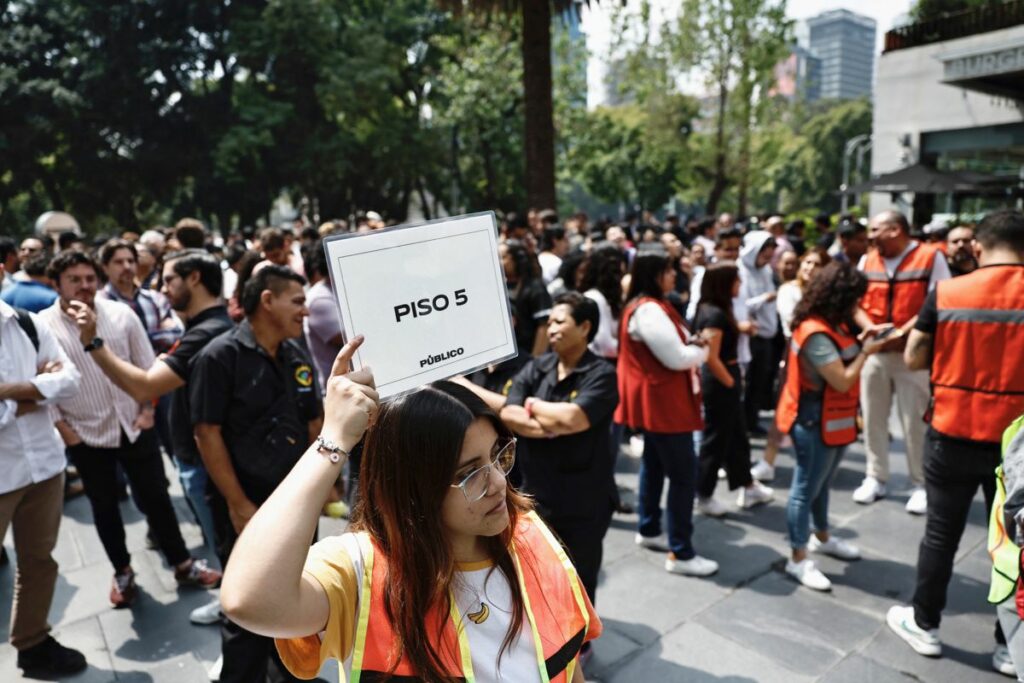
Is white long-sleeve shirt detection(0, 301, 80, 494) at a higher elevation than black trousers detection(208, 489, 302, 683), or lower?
higher

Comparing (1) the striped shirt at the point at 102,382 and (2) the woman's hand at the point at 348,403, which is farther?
(1) the striped shirt at the point at 102,382

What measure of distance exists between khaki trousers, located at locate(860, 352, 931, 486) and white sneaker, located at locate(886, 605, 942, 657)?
1816 millimetres

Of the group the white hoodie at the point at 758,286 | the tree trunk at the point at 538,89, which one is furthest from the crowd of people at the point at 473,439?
the tree trunk at the point at 538,89

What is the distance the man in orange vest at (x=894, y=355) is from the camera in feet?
16.1

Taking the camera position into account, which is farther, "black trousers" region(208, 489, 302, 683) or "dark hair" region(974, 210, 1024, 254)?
"dark hair" region(974, 210, 1024, 254)

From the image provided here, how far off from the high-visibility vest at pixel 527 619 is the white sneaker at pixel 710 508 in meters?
3.53

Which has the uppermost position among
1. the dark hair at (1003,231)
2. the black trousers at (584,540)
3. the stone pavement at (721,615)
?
the dark hair at (1003,231)

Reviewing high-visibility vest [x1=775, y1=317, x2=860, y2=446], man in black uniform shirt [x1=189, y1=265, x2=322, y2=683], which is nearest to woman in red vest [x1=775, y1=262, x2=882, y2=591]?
high-visibility vest [x1=775, y1=317, x2=860, y2=446]

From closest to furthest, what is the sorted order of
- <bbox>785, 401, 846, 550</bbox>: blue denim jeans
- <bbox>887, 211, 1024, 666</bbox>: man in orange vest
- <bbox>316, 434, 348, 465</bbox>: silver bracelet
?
<bbox>316, 434, 348, 465</bbox>: silver bracelet, <bbox>887, 211, 1024, 666</bbox>: man in orange vest, <bbox>785, 401, 846, 550</bbox>: blue denim jeans

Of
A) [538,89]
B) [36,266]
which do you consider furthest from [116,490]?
[538,89]

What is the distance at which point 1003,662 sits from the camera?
10.5 ft

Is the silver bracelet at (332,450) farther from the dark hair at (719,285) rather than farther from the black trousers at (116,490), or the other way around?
the dark hair at (719,285)

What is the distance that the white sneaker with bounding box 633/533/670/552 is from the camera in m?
4.46

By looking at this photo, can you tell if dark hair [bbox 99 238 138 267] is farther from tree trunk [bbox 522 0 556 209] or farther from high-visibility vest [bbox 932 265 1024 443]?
tree trunk [bbox 522 0 556 209]
